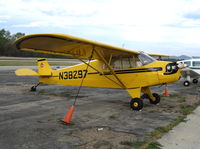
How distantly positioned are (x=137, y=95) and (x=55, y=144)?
4.22 meters

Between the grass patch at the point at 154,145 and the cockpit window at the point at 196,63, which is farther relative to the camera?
the cockpit window at the point at 196,63

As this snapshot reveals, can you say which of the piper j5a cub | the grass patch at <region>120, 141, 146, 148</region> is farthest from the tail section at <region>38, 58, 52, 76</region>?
the grass patch at <region>120, 141, 146, 148</region>

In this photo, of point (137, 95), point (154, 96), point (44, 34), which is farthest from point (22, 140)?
point (154, 96)

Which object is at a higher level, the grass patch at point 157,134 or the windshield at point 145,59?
the windshield at point 145,59

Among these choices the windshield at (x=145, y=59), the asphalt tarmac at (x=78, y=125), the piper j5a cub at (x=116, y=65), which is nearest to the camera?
the asphalt tarmac at (x=78, y=125)

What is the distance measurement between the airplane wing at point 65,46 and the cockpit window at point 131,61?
0.16 metres

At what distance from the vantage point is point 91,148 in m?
4.16

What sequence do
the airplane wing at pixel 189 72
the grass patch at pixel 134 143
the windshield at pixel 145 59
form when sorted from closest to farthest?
the grass patch at pixel 134 143
the windshield at pixel 145 59
the airplane wing at pixel 189 72

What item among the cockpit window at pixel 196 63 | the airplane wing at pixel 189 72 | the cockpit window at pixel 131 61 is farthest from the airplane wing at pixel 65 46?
the cockpit window at pixel 196 63

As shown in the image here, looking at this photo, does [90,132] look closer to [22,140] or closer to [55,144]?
[55,144]

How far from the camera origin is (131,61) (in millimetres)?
8367

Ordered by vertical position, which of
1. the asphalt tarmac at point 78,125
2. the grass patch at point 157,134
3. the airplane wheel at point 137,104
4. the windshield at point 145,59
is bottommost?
the grass patch at point 157,134

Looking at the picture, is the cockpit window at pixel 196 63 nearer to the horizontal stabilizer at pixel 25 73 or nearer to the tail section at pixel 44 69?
the tail section at pixel 44 69

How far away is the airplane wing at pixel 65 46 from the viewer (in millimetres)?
6043
